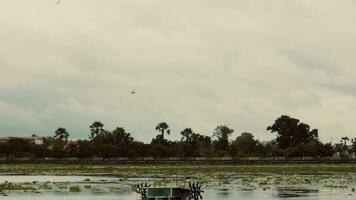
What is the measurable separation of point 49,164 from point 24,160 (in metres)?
10.6

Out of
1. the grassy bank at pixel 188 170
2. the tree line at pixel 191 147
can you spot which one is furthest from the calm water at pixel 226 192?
the tree line at pixel 191 147

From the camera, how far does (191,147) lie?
7372 inches

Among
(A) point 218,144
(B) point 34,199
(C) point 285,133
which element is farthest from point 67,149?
(B) point 34,199

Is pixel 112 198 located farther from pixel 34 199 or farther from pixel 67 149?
pixel 67 149

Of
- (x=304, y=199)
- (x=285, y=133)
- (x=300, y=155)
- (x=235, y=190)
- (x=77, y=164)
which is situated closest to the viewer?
(x=304, y=199)

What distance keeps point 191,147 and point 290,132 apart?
2663 centimetres


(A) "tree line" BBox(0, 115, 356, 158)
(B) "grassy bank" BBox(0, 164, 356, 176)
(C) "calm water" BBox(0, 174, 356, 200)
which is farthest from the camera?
(A) "tree line" BBox(0, 115, 356, 158)


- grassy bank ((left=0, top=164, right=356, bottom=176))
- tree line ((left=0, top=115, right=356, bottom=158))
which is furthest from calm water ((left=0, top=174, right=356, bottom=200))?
tree line ((left=0, top=115, right=356, bottom=158))

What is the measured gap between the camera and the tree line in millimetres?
177250

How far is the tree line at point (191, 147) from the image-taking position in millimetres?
177250

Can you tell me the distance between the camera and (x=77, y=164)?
157500 mm

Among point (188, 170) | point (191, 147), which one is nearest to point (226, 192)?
point (188, 170)

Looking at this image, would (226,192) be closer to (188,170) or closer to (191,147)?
(188,170)

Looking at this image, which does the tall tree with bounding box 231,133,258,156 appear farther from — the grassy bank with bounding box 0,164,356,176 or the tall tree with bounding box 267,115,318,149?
the grassy bank with bounding box 0,164,356,176
